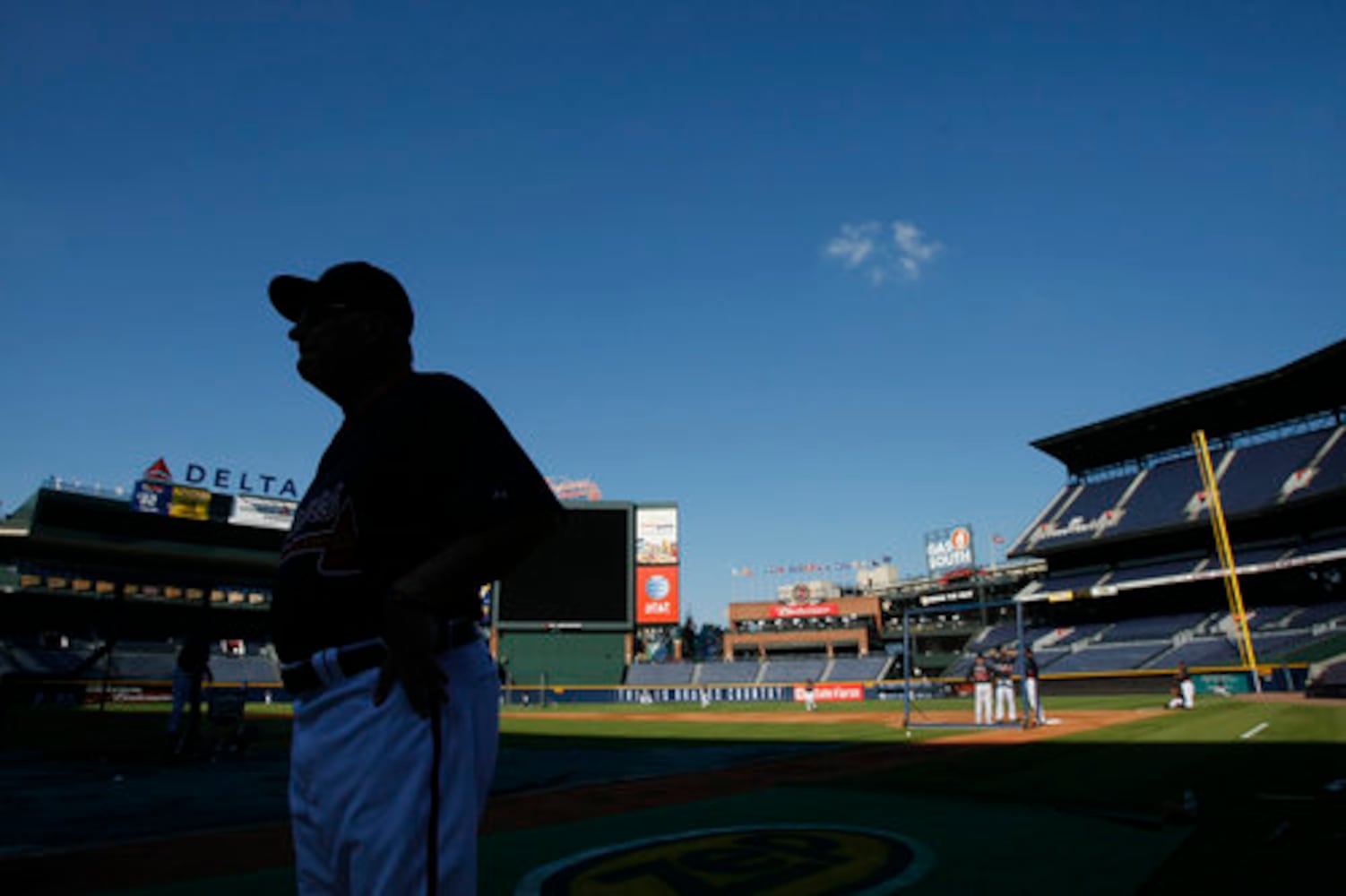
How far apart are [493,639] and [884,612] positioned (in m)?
44.3

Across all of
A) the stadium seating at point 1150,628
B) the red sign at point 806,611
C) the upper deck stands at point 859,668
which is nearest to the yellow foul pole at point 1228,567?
the stadium seating at point 1150,628

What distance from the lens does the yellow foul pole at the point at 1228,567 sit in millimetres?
31119

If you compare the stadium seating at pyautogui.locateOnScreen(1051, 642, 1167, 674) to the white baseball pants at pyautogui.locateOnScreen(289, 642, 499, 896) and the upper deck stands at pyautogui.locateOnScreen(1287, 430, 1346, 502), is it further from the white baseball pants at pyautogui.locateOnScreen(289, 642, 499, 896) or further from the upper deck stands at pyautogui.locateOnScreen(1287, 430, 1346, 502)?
the white baseball pants at pyautogui.locateOnScreen(289, 642, 499, 896)

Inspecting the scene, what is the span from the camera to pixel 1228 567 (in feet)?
122

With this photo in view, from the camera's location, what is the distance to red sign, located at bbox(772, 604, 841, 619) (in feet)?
244

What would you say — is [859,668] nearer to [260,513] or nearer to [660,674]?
[660,674]

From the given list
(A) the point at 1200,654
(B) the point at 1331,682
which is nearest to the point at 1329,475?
(A) the point at 1200,654

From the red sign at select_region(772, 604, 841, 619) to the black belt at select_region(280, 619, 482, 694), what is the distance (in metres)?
75.5

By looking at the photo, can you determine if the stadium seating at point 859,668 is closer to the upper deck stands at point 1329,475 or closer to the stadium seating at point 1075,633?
the stadium seating at point 1075,633

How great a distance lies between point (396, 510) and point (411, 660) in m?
0.37

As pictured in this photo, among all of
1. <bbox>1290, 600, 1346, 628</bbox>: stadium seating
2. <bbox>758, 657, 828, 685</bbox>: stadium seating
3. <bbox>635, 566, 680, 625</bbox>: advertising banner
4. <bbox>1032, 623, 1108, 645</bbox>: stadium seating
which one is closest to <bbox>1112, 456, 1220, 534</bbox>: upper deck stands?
<bbox>1032, 623, 1108, 645</bbox>: stadium seating

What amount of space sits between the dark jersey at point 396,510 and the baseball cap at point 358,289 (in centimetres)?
32

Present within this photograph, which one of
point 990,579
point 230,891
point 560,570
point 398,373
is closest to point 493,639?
point 560,570

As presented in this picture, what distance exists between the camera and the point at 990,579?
6650 cm
